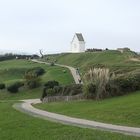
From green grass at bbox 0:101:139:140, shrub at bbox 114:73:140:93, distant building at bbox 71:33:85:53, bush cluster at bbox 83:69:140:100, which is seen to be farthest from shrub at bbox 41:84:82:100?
distant building at bbox 71:33:85:53

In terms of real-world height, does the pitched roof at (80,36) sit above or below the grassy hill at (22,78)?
above

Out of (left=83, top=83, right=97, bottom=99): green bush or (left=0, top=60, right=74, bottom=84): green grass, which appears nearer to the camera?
(left=83, top=83, right=97, bottom=99): green bush

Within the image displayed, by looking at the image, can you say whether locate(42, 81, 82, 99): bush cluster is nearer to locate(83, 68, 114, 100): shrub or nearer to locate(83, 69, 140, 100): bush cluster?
locate(83, 68, 114, 100): shrub

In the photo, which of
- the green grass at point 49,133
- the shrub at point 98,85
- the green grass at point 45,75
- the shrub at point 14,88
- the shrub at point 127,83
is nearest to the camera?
the green grass at point 49,133

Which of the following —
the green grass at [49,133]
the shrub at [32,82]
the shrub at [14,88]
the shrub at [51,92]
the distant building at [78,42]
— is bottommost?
the shrub at [14,88]

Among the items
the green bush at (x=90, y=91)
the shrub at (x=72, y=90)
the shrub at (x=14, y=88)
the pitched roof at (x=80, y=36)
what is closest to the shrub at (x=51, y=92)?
the shrub at (x=72, y=90)

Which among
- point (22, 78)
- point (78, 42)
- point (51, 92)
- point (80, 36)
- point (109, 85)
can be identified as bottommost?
point (22, 78)

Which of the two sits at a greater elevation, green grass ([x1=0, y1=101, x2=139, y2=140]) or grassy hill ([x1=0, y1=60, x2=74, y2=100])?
green grass ([x1=0, y1=101, x2=139, y2=140])

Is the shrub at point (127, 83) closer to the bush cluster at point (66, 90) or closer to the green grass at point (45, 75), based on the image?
the bush cluster at point (66, 90)

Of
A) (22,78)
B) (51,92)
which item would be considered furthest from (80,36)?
(51,92)

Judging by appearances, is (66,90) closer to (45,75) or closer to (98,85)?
(98,85)

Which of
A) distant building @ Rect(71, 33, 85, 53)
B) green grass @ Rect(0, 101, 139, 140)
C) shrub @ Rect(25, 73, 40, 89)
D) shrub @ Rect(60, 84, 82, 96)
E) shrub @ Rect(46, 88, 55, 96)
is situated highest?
distant building @ Rect(71, 33, 85, 53)

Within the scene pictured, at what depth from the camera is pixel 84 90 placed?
1606 inches

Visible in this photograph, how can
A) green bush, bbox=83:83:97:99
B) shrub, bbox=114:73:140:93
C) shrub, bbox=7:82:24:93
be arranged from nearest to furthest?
green bush, bbox=83:83:97:99, shrub, bbox=114:73:140:93, shrub, bbox=7:82:24:93
